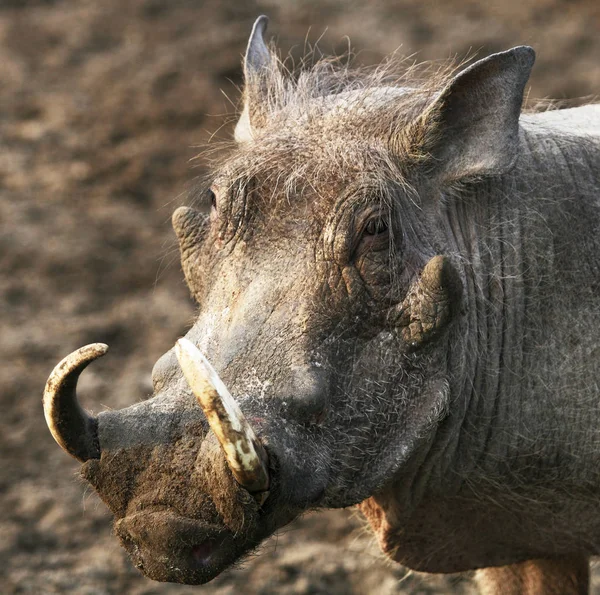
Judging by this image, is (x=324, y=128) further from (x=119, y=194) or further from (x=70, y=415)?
(x=119, y=194)

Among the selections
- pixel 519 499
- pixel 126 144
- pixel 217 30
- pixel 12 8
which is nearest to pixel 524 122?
pixel 519 499

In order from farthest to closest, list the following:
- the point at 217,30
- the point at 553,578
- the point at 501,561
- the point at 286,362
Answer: the point at 217,30, the point at 553,578, the point at 501,561, the point at 286,362

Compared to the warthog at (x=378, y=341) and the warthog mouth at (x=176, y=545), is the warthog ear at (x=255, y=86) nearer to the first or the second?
the warthog at (x=378, y=341)

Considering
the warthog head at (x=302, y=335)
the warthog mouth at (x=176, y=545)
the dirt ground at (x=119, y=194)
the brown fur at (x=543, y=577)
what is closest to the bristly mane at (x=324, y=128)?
the warthog head at (x=302, y=335)

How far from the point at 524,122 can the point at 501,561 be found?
1.39 meters

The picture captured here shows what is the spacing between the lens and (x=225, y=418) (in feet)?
7.76

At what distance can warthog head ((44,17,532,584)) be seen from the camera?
99.0 inches

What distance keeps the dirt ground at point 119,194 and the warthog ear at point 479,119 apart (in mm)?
960

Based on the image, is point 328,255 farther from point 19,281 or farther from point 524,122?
point 19,281

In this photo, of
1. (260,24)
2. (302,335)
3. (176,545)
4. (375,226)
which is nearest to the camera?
(176,545)

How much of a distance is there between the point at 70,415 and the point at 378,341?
0.77 meters

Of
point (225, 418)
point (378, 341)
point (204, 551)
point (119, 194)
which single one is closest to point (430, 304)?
point (378, 341)

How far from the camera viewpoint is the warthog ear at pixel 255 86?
3.40m

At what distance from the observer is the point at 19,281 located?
665 cm
